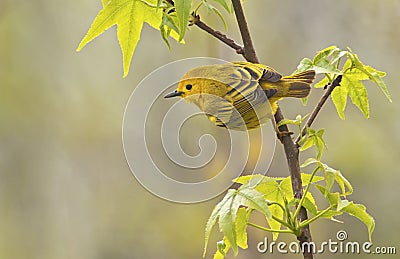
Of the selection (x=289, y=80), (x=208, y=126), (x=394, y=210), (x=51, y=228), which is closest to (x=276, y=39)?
(x=208, y=126)

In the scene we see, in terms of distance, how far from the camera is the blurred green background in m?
1.64

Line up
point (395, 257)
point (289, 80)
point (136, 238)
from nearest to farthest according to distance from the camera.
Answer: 1. point (289, 80)
2. point (395, 257)
3. point (136, 238)

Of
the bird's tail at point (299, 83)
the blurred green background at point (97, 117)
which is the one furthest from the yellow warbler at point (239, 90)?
the blurred green background at point (97, 117)

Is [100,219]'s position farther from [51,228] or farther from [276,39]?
[276,39]

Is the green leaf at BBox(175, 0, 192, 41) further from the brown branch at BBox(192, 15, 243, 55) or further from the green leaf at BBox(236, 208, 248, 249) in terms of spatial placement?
the green leaf at BBox(236, 208, 248, 249)

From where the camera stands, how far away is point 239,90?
1.54 feet

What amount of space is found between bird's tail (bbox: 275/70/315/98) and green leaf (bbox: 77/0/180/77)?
14cm

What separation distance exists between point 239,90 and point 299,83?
0.07 metres

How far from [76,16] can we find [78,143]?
1.36ft

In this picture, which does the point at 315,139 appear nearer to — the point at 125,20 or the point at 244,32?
the point at 244,32

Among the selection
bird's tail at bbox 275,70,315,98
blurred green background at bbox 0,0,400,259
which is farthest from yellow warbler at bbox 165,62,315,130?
blurred green background at bbox 0,0,400,259

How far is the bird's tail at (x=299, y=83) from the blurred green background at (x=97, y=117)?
1.12 meters

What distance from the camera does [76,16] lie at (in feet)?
5.89

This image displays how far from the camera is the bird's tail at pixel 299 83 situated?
50 centimetres
